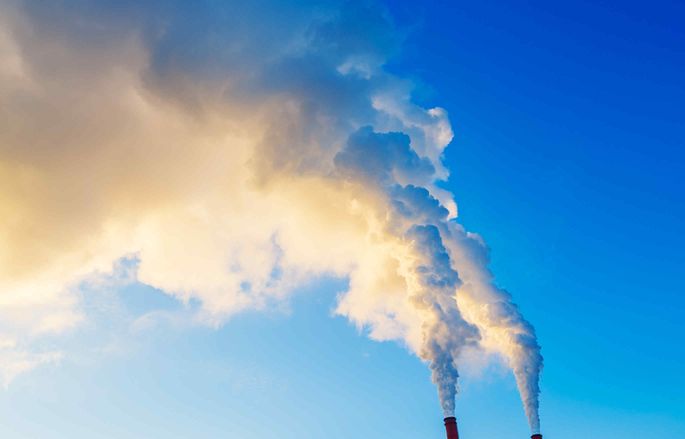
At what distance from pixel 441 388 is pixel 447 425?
12.7ft

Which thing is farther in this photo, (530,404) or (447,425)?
(530,404)

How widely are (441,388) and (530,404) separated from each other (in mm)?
6704

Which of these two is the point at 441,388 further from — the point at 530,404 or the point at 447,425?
the point at 530,404

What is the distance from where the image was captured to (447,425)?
42.9 metres

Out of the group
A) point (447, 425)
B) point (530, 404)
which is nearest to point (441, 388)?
point (447, 425)

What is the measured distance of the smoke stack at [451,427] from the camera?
138 feet

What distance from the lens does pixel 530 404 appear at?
46906mm

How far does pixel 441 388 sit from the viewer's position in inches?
1829

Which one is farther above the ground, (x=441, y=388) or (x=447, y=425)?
(x=441, y=388)

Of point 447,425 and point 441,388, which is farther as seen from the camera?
point 441,388

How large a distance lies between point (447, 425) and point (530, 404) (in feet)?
25.7

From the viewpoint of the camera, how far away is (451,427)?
4262cm

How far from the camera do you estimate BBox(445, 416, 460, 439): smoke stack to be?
42188 mm
